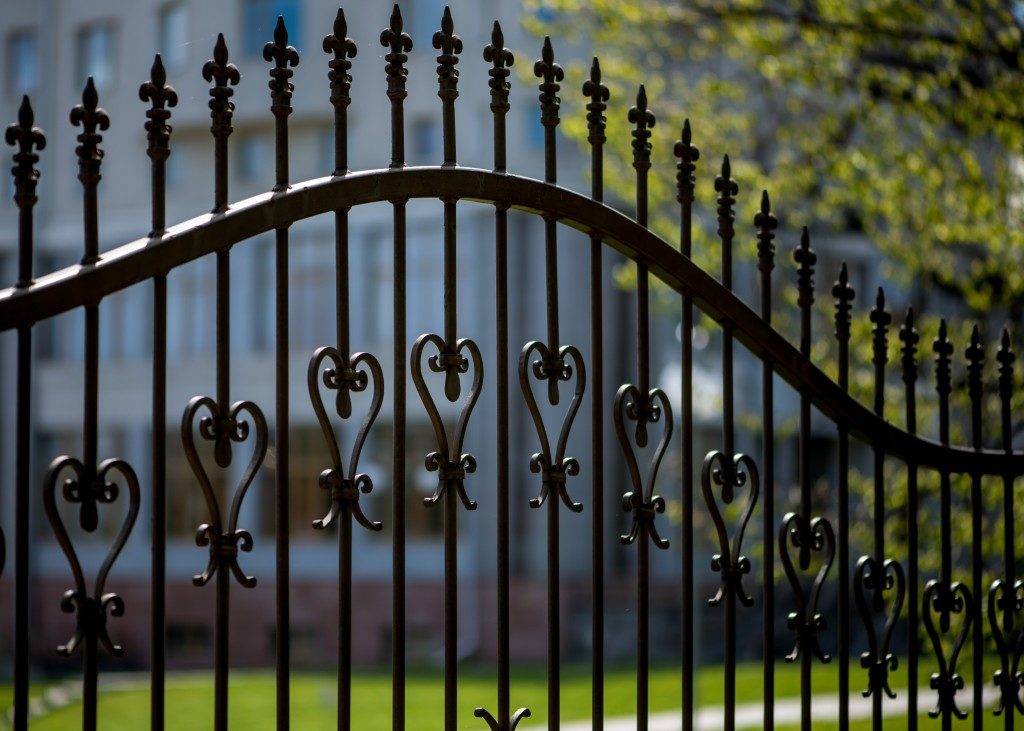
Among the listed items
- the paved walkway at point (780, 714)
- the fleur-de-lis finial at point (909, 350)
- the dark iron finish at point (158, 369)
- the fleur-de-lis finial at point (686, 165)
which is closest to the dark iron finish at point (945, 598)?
the fleur-de-lis finial at point (909, 350)

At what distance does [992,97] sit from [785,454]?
815 inches

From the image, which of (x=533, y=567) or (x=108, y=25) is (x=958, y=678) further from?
(x=108, y=25)

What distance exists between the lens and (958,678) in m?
3.77

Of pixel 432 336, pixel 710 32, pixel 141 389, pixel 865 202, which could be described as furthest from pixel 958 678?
pixel 141 389

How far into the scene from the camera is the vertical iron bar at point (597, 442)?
2.97 metres

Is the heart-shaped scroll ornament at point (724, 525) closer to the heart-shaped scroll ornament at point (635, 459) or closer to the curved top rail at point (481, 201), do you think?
the heart-shaped scroll ornament at point (635, 459)

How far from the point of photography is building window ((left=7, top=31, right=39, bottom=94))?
32.1m

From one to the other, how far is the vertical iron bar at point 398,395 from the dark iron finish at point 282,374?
0.68ft

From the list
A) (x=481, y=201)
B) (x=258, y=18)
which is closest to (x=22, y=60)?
(x=258, y=18)

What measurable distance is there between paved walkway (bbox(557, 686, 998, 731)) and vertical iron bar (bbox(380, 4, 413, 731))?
28.3 ft

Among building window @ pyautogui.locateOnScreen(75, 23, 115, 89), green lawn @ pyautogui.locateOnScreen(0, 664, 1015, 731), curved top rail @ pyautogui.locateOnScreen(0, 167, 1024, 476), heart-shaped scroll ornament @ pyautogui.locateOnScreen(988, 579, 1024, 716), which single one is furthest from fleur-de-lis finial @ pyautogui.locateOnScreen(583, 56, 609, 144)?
building window @ pyautogui.locateOnScreen(75, 23, 115, 89)

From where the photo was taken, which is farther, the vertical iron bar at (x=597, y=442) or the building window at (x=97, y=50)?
the building window at (x=97, y=50)

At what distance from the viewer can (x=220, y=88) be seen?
2547 millimetres

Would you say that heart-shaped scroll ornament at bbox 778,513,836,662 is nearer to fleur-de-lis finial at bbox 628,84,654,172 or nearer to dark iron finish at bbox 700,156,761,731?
dark iron finish at bbox 700,156,761,731
